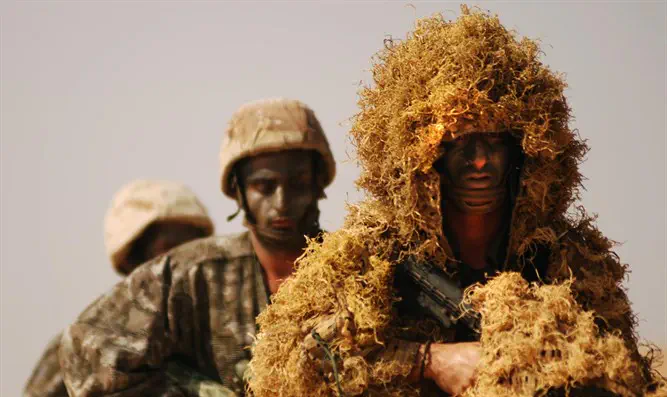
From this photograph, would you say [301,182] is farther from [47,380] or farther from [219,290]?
[47,380]

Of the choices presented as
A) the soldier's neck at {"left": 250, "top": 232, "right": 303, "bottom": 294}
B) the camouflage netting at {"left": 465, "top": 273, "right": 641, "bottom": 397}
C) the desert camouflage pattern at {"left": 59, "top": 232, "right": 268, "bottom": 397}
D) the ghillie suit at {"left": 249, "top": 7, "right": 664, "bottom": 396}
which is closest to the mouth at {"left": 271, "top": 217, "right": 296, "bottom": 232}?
the soldier's neck at {"left": 250, "top": 232, "right": 303, "bottom": 294}

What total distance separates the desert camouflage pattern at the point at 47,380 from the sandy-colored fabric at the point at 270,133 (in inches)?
52.3

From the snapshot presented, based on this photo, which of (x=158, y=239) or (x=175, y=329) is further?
(x=158, y=239)

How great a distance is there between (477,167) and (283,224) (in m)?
1.75

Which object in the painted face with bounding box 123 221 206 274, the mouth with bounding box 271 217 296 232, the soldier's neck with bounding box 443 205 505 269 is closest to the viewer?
the soldier's neck with bounding box 443 205 505 269

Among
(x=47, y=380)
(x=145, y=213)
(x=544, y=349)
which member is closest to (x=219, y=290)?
(x=47, y=380)

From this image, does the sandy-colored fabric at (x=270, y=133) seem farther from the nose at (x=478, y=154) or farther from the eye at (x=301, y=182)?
the nose at (x=478, y=154)

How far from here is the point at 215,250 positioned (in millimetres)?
6418

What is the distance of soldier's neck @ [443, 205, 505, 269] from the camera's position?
4.78 metres

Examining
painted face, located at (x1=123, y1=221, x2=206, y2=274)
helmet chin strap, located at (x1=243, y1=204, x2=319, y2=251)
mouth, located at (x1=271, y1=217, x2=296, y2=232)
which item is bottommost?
painted face, located at (x1=123, y1=221, x2=206, y2=274)

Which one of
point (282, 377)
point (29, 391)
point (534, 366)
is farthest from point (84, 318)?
point (534, 366)

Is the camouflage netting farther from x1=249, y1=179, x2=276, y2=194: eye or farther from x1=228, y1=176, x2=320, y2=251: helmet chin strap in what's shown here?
x1=249, y1=179, x2=276, y2=194: eye

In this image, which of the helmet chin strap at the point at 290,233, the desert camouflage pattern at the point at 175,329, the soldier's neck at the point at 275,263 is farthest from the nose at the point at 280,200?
the desert camouflage pattern at the point at 175,329

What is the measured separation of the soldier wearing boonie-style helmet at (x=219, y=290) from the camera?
619 cm
